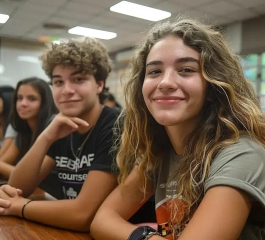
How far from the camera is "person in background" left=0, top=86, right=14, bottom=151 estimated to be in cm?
136

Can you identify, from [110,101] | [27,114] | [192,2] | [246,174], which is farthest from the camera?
[27,114]

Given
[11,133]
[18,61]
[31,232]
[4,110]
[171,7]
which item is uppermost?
[171,7]

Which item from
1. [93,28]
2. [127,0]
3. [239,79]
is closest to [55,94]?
[93,28]

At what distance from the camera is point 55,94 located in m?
1.12

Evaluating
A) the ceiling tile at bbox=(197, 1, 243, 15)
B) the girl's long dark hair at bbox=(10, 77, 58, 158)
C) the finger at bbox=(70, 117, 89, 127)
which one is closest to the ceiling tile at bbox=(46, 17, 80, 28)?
the girl's long dark hair at bbox=(10, 77, 58, 158)

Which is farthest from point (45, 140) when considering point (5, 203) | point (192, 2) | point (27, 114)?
point (192, 2)

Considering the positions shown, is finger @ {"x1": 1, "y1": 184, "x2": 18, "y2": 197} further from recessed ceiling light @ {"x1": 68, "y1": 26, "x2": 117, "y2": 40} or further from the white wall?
recessed ceiling light @ {"x1": 68, "y1": 26, "x2": 117, "y2": 40}

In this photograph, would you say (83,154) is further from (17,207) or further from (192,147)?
(192,147)

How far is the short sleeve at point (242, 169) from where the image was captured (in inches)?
22.8

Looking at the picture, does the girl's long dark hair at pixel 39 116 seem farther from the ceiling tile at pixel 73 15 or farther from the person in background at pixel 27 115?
the ceiling tile at pixel 73 15

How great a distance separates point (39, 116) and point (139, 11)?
685 mm

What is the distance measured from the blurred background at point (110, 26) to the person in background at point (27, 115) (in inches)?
2.1

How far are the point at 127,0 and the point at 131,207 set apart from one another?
0.66 metres

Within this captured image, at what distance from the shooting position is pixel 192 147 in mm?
749
